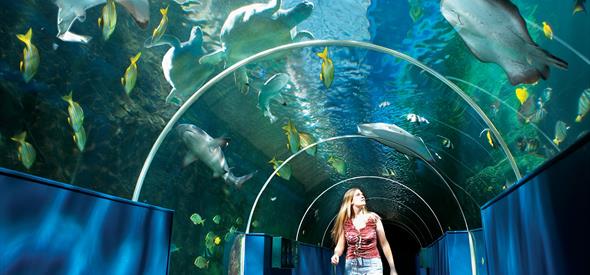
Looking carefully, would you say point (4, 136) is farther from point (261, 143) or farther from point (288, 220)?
point (288, 220)

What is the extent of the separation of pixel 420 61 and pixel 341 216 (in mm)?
4126

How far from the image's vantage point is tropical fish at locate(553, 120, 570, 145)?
6796mm

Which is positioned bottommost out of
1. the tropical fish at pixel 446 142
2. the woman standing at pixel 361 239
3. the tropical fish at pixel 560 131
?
the woman standing at pixel 361 239

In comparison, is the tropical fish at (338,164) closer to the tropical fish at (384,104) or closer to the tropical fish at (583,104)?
the tropical fish at (384,104)

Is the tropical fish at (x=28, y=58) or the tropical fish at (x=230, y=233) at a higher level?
the tropical fish at (x=28, y=58)

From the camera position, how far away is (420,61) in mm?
9336

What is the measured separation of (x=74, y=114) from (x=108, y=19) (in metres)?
1.32

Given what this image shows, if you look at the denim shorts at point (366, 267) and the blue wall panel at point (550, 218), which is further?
the denim shorts at point (366, 267)

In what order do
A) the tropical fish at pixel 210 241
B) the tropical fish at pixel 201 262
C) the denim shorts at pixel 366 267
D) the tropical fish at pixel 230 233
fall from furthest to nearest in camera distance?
the tropical fish at pixel 230 233, the tropical fish at pixel 210 241, the tropical fish at pixel 201 262, the denim shorts at pixel 366 267

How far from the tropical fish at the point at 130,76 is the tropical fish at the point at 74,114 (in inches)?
39.1

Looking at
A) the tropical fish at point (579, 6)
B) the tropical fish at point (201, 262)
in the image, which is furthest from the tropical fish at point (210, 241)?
the tropical fish at point (579, 6)

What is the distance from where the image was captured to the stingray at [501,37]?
Result: 6520mm


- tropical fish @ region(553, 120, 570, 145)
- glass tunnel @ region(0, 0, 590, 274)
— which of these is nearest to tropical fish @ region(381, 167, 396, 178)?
glass tunnel @ region(0, 0, 590, 274)

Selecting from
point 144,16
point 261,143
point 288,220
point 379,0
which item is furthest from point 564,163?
point 288,220
